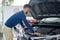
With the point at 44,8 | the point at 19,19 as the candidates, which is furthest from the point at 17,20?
the point at 44,8

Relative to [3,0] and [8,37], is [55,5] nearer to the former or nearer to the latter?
[8,37]

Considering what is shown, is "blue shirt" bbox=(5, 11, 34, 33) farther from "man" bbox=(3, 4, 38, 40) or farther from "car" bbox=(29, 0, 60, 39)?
"car" bbox=(29, 0, 60, 39)

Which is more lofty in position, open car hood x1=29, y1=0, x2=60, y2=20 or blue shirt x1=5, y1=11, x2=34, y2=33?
open car hood x1=29, y1=0, x2=60, y2=20

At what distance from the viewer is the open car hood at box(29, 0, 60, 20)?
7.67m

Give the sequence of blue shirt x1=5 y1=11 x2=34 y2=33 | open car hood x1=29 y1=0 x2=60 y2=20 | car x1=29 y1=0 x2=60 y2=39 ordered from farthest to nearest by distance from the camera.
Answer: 1. open car hood x1=29 y1=0 x2=60 y2=20
2. car x1=29 y1=0 x2=60 y2=39
3. blue shirt x1=5 y1=11 x2=34 y2=33

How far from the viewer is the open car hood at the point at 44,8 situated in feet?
25.2

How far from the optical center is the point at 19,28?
7.20 meters

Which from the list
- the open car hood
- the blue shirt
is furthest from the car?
the blue shirt

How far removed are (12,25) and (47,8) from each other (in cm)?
138

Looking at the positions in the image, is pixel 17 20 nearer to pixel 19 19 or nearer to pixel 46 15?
pixel 19 19

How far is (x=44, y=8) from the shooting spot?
Result: 313 inches

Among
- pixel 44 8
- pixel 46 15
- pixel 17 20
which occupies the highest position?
pixel 44 8

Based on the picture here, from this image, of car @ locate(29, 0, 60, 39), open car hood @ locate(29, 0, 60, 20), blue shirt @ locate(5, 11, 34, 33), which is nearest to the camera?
blue shirt @ locate(5, 11, 34, 33)

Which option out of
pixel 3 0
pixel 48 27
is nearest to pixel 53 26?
pixel 48 27
